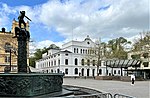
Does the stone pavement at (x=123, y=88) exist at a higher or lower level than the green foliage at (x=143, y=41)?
lower

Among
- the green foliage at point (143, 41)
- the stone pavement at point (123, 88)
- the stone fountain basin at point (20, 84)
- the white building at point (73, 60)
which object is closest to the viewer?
the stone fountain basin at point (20, 84)

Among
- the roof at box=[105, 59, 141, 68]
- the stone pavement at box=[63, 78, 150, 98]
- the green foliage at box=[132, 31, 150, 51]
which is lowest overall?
the stone pavement at box=[63, 78, 150, 98]

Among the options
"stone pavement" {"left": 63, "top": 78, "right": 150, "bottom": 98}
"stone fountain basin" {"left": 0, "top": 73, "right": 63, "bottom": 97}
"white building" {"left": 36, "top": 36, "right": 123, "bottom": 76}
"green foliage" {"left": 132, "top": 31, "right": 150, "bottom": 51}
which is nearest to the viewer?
"stone fountain basin" {"left": 0, "top": 73, "right": 63, "bottom": 97}

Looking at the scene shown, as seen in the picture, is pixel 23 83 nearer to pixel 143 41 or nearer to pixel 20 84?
pixel 20 84

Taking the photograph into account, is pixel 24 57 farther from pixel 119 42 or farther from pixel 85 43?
pixel 119 42

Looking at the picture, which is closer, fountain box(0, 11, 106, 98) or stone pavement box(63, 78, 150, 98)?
fountain box(0, 11, 106, 98)

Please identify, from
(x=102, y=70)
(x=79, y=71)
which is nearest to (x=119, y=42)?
(x=102, y=70)

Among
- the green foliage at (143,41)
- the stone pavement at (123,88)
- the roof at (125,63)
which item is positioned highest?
the green foliage at (143,41)

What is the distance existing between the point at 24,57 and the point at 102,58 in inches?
1833

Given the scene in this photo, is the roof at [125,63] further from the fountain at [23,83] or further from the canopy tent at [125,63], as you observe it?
the fountain at [23,83]

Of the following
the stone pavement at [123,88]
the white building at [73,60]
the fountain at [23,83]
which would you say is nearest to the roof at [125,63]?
the white building at [73,60]

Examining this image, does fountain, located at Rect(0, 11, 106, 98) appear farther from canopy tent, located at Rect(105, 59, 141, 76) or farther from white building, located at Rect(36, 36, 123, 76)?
white building, located at Rect(36, 36, 123, 76)

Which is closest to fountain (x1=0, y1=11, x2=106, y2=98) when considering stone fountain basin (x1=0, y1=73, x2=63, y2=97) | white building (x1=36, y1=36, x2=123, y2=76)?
stone fountain basin (x1=0, y1=73, x2=63, y2=97)

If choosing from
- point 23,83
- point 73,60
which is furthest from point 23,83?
point 73,60
